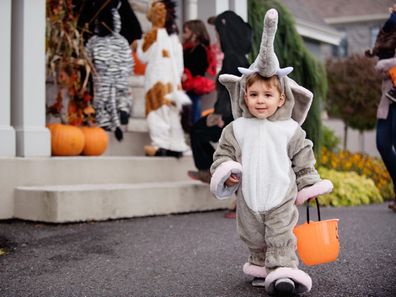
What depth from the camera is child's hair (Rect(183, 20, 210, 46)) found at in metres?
7.99

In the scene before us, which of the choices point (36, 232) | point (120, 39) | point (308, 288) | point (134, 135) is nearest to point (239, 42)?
point (120, 39)

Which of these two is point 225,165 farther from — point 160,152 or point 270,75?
point 160,152

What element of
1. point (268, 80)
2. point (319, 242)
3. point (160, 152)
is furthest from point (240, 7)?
point (319, 242)

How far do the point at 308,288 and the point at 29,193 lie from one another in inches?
→ 134

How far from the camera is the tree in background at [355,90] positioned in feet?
55.2

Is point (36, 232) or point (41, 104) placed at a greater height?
point (41, 104)

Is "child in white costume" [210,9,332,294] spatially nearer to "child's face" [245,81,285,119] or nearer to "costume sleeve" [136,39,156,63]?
"child's face" [245,81,285,119]

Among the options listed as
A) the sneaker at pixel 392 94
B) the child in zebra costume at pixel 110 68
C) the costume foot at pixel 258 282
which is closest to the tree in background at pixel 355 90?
the sneaker at pixel 392 94

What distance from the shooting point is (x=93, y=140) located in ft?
23.3

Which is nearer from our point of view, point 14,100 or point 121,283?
point 121,283

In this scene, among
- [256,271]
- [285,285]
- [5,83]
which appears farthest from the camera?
[5,83]

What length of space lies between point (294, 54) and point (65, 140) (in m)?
4.01

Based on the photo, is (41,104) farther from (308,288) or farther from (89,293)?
(308,288)

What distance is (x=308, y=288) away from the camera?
3.27 meters
